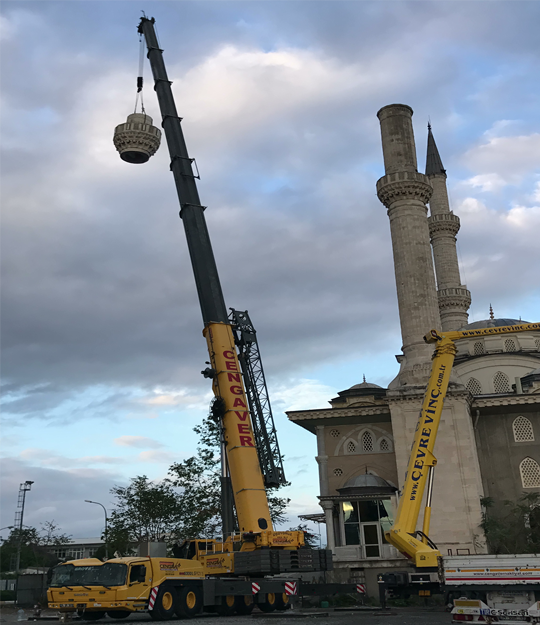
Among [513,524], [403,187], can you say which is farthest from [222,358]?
[403,187]

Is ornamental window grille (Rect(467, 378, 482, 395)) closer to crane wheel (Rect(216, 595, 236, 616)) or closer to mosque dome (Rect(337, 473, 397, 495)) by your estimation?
mosque dome (Rect(337, 473, 397, 495))

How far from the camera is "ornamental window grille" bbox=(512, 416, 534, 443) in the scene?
131 ft

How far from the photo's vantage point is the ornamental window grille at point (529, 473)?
39000 millimetres

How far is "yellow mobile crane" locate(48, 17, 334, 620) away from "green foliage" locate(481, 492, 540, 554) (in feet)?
52.6

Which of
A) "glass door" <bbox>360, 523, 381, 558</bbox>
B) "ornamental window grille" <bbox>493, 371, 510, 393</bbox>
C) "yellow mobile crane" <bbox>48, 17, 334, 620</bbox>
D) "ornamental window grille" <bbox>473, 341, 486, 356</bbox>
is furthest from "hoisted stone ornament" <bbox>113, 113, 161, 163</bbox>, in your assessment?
"ornamental window grille" <bbox>473, 341, 486, 356</bbox>

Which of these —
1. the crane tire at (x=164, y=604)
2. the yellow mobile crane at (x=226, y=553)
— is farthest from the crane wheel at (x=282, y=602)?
the crane tire at (x=164, y=604)

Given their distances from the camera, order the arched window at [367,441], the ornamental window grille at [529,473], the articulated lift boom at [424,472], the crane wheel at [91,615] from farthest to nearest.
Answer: the arched window at [367,441] → the ornamental window grille at [529,473] → the crane wheel at [91,615] → the articulated lift boom at [424,472]

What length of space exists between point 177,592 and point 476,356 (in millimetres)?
34206

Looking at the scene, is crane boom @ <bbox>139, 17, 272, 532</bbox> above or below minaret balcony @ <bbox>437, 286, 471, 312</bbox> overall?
below

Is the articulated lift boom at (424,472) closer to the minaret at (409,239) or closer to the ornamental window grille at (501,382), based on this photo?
the minaret at (409,239)

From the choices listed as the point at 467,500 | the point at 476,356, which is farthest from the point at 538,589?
the point at 476,356

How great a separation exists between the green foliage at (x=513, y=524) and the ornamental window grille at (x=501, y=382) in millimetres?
10524

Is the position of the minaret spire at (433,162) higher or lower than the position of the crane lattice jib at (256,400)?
higher

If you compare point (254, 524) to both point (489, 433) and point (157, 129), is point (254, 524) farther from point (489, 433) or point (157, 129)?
point (489, 433)
